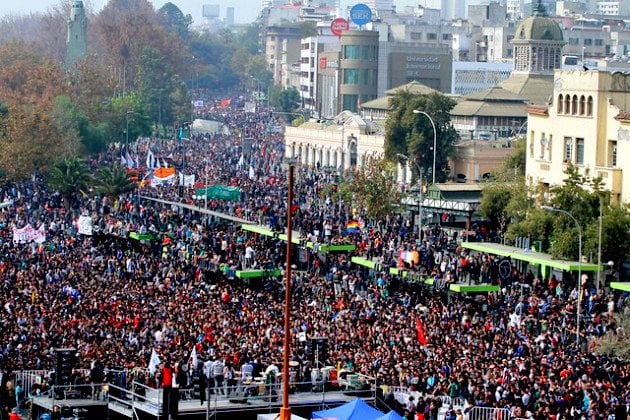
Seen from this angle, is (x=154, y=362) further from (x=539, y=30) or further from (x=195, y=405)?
(x=539, y=30)

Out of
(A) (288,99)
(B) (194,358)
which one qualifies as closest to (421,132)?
(B) (194,358)

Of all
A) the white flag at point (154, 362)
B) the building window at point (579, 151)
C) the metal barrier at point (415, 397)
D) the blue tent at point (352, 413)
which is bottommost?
the metal barrier at point (415, 397)

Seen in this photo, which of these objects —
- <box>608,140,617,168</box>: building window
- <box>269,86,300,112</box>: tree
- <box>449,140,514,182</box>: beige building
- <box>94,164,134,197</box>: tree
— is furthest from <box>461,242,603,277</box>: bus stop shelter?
<box>269,86,300,112</box>: tree

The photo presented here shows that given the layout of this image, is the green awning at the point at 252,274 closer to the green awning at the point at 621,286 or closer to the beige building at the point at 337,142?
the green awning at the point at 621,286

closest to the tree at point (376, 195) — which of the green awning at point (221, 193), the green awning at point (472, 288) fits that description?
the green awning at point (221, 193)

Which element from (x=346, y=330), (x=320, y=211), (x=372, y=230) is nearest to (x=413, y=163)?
(x=320, y=211)
